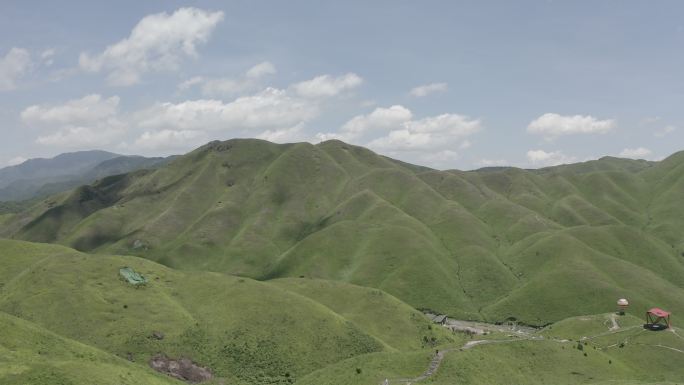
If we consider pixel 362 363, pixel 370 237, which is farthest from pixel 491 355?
pixel 370 237

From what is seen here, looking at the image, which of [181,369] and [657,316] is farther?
[657,316]

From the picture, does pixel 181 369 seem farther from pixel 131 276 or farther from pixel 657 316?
pixel 657 316

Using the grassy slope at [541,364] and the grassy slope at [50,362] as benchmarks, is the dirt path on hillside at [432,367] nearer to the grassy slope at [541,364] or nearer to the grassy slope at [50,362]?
the grassy slope at [541,364]

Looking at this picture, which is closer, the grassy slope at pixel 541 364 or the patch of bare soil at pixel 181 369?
the grassy slope at pixel 541 364

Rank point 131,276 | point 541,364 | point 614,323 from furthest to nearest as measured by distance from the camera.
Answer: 1. point 131,276
2. point 614,323
3. point 541,364

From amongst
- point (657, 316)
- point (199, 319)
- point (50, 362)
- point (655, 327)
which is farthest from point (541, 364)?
point (50, 362)

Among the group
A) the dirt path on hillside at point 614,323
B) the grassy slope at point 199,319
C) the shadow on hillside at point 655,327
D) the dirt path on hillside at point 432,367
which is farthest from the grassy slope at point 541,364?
the grassy slope at point 199,319
